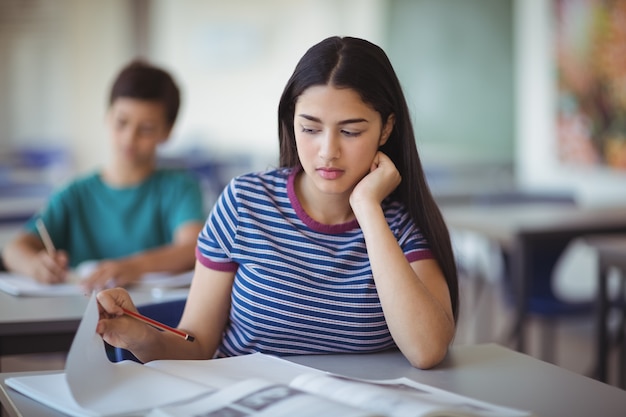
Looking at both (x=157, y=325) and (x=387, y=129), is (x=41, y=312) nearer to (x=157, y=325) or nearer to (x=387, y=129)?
(x=157, y=325)

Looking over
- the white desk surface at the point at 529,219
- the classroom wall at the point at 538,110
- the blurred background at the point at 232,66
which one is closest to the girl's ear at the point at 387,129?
the white desk surface at the point at 529,219

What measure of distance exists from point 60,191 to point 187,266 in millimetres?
474

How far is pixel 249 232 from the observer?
5.32ft

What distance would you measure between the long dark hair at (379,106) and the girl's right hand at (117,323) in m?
0.44

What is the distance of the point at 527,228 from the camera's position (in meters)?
3.45

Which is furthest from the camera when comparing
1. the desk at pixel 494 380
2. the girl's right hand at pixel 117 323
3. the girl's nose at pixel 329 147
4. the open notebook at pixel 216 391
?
the girl's nose at pixel 329 147

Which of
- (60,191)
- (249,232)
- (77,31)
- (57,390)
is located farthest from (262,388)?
(77,31)

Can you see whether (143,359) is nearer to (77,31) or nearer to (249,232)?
(249,232)

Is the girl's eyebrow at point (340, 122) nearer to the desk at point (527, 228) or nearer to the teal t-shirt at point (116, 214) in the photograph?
the teal t-shirt at point (116, 214)

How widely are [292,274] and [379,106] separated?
0.32 metres

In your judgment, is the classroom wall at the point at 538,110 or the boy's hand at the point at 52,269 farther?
the classroom wall at the point at 538,110

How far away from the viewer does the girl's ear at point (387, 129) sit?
1.61m

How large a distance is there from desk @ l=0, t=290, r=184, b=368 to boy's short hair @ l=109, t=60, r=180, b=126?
0.78 meters

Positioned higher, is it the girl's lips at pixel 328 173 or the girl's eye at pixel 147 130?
the girl's lips at pixel 328 173
